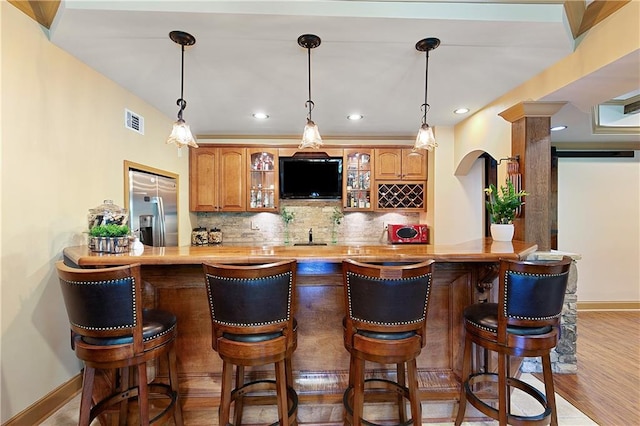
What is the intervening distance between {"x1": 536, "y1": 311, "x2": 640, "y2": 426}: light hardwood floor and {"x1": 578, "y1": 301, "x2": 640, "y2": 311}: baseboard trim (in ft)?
1.52

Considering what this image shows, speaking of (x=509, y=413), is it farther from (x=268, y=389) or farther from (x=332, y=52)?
(x=332, y=52)

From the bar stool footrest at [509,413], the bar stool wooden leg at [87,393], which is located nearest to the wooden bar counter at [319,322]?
Answer: the bar stool footrest at [509,413]

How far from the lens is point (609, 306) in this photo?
427 cm

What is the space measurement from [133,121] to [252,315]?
8.59 feet

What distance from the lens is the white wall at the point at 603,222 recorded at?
4262 millimetres

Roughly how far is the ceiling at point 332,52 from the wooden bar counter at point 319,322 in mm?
1409

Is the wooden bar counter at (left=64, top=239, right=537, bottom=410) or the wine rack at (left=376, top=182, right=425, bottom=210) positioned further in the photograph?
the wine rack at (left=376, top=182, right=425, bottom=210)

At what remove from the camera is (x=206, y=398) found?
1941 mm

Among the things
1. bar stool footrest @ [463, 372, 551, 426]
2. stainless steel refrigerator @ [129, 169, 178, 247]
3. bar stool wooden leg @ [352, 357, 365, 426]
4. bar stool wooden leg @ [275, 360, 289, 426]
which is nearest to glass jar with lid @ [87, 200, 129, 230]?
stainless steel refrigerator @ [129, 169, 178, 247]

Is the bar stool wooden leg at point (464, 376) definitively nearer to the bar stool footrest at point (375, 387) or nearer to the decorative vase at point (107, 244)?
the bar stool footrest at point (375, 387)

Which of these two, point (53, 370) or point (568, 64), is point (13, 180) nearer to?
point (53, 370)

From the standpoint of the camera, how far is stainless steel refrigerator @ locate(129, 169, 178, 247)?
3.02 meters

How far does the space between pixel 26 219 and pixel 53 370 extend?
3.48 feet

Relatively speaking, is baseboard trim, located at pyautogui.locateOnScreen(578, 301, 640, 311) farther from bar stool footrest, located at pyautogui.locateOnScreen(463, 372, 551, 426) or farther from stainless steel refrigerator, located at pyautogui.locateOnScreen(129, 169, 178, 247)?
stainless steel refrigerator, located at pyautogui.locateOnScreen(129, 169, 178, 247)
